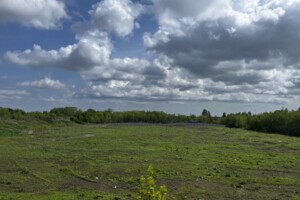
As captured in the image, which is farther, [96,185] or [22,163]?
[22,163]

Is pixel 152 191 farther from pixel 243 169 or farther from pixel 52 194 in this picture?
pixel 243 169

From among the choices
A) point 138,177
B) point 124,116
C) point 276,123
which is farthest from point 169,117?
point 138,177

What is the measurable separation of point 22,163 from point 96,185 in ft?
30.1

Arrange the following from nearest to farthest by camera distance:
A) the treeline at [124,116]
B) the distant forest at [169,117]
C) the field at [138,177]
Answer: the field at [138,177] → the distant forest at [169,117] → the treeline at [124,116]

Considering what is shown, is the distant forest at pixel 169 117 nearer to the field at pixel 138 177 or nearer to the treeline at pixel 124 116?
the treeline at pixel 124 116

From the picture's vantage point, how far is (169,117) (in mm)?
170875

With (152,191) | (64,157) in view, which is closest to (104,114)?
(64,157)

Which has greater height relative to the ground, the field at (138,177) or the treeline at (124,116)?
the treeline at (124,116)

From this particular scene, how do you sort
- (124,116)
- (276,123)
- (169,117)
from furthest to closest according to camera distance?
1. (169,117)
2. (124,116)
3. (276,123)

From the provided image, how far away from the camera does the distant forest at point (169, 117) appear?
85812mm

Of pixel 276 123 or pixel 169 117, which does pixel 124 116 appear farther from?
pixel 276 123

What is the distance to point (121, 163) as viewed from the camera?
25781 mm

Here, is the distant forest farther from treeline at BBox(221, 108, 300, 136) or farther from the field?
the field

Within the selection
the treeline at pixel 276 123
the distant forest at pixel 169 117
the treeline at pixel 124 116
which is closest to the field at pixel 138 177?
the treeline at pixel 276 123
